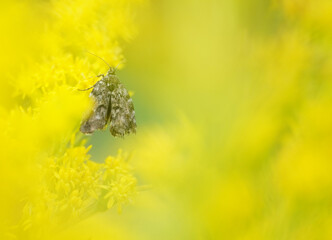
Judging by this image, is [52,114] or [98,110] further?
[98,110]

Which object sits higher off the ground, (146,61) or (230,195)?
(146,61)

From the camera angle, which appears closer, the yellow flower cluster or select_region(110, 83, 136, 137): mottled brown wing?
the yellow flower cluster

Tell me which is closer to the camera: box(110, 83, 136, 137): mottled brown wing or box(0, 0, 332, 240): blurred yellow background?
box(0, 0, 332, 240): blurred yellow background

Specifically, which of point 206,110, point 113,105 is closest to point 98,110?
point 113,105

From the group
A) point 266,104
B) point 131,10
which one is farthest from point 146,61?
point 266,104

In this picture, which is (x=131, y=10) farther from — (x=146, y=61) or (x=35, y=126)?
(x=35, y=126)

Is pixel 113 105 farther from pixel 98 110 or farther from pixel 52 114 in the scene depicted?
pixel 52 114
